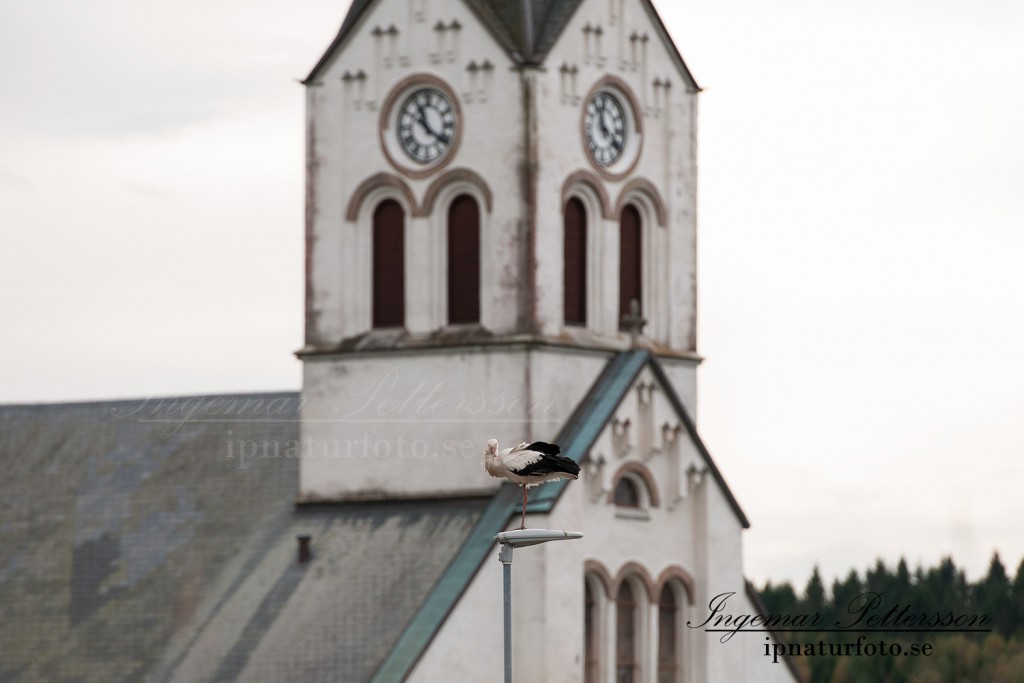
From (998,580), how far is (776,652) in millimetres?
43872

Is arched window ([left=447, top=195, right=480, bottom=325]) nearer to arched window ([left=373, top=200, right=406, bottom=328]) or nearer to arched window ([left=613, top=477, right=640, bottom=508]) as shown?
→ arched window ([left=373, top=200, right=406, bottom=328])

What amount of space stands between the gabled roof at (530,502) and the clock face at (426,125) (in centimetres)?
560

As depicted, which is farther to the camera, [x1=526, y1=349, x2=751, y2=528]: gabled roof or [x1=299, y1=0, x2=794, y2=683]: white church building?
[x1=299, y1=0, x2=794, y2=683]: white church building

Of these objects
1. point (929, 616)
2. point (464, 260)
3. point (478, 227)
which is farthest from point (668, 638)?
point (929, 616)

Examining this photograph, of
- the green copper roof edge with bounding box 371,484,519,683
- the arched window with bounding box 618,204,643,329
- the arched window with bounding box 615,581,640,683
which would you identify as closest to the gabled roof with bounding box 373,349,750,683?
the green copper roof edge with bounding box 371,484,519,683

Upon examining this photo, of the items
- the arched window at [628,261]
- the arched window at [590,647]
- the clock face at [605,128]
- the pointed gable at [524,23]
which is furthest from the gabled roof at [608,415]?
the pointed gable at [524,23]

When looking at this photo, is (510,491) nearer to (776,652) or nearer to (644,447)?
(644,447)

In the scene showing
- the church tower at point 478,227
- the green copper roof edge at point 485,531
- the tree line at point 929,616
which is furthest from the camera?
the tree line at point 929,616

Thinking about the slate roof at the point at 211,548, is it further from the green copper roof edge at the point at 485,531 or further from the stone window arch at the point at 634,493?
the stone window arch at the point at 634,493

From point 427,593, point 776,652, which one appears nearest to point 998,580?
point 776,652

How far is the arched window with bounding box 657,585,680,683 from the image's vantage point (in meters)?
66.1

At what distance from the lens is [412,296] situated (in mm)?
66375

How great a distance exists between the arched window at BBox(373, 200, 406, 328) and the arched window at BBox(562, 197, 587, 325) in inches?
131

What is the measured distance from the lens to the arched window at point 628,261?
67500 millimetres
